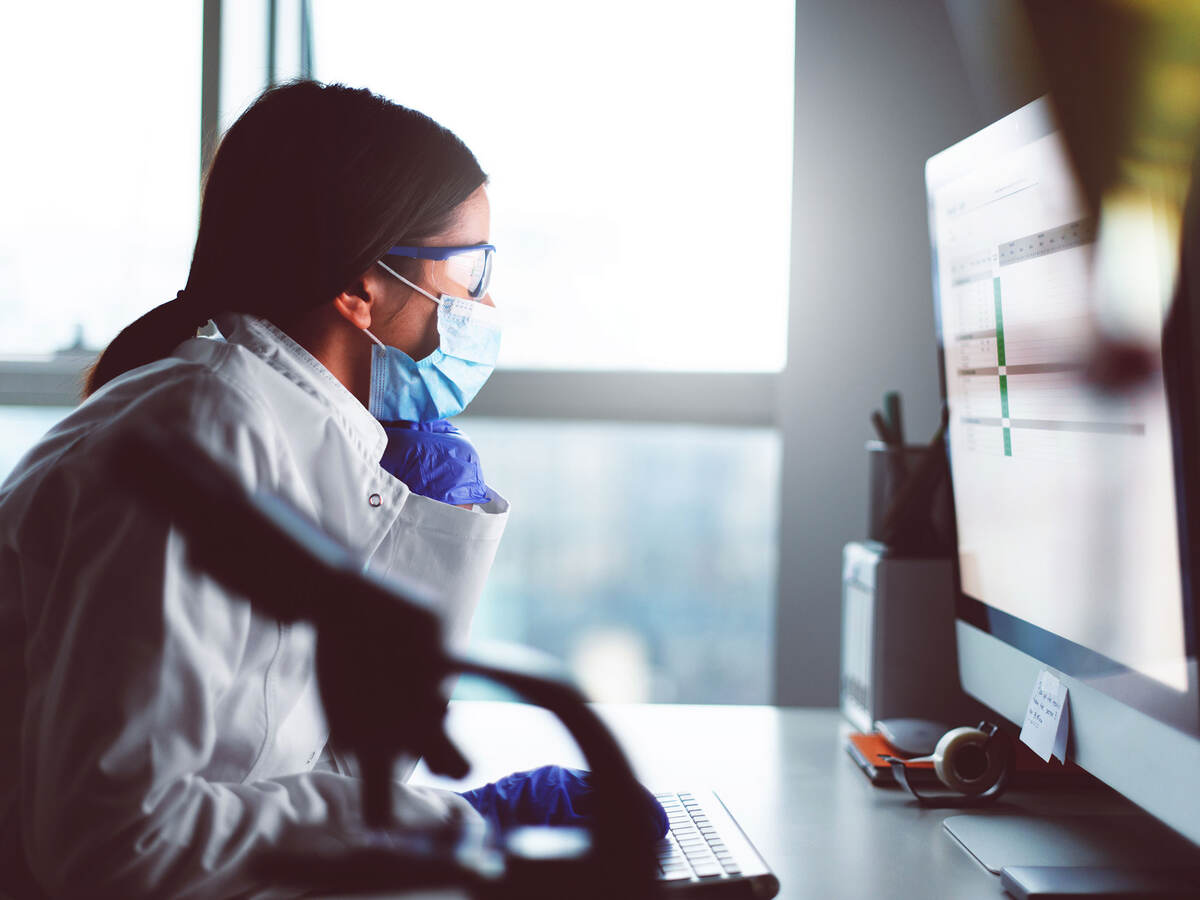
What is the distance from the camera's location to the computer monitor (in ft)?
2.36

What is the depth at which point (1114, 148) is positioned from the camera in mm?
767

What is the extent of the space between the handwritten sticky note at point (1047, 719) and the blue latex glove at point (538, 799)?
390 millimetres

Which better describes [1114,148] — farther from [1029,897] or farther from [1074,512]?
→ [1029,897]

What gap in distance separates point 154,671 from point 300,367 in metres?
0.38

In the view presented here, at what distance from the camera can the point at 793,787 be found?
114 cm

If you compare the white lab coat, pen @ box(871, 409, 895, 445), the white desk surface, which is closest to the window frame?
pen @ box(871, 409, 895, 445)

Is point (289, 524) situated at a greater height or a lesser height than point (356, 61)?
lesser

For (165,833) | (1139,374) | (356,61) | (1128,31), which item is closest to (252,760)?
(165,833)

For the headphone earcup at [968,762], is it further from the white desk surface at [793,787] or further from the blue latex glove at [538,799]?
the blue latex glove at [538,799]

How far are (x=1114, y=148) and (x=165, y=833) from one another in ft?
3.01

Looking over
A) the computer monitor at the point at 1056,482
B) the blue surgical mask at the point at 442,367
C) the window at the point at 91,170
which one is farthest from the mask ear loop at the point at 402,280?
the window at the point at 91,170

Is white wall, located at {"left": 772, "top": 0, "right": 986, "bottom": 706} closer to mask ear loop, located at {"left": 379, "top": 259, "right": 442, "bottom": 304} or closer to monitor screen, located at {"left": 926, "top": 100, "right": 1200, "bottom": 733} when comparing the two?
monitor screen, located at {"left": 926, "top": 100, "right": 1200, "bottom": 733}

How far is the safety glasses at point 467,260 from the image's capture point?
1.10 metres

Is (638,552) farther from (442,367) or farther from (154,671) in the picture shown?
(154,671)
